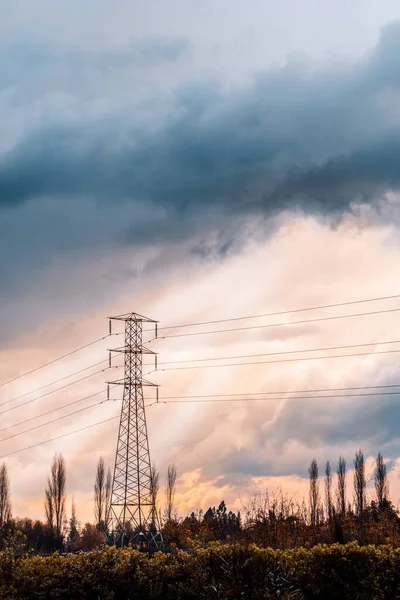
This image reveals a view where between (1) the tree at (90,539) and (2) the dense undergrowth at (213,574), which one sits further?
(1) the tree at (90,539)

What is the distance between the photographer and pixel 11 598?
54.0 ft

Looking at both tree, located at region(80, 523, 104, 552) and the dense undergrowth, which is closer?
the dense undergrowth

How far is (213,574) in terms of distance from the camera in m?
15.2

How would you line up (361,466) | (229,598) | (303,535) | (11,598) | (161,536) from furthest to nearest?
(361,466) < (161,536) < (303,535) < (11,598) < (229,598)

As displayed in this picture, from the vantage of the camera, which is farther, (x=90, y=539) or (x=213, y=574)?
(x=90, y=539)

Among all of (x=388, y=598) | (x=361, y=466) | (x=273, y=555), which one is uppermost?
(x=361, y=466)

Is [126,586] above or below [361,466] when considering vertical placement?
below

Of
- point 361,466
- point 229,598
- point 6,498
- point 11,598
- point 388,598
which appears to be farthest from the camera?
point 6,498

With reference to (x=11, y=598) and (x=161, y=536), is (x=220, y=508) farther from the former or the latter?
(x=11, y=598)

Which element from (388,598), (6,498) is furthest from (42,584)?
(6,498)

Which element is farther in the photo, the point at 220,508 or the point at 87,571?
the point at 220,508

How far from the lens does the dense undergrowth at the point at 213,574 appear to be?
47.2ft

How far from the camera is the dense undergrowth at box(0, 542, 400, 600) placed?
1438 centimetres

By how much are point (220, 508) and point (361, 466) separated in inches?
544
